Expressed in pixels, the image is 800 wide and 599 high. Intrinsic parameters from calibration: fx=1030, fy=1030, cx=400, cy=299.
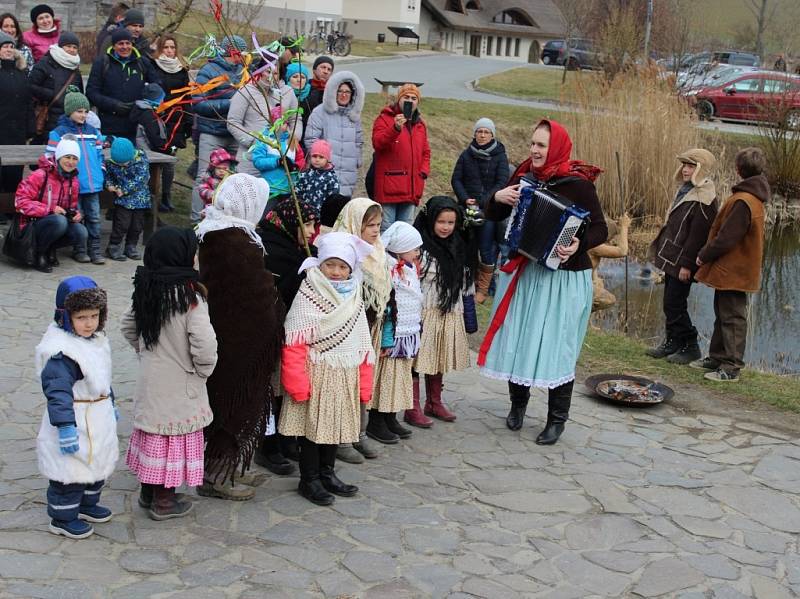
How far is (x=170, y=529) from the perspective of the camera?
5.28 meters

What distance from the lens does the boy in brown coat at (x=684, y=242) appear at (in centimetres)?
902

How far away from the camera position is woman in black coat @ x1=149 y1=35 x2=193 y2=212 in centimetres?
1152

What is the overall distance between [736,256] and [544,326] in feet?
8.82

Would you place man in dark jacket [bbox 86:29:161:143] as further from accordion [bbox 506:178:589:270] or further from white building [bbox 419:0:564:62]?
white building [bbox 419:0:564:62]

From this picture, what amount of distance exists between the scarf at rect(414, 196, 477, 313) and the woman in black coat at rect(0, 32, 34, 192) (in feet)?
18.1

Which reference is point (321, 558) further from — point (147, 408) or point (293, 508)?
point (147, 408)

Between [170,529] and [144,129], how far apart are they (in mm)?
6876

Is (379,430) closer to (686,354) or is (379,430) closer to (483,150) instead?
(686,354)

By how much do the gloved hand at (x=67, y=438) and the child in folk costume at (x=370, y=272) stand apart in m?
1.93

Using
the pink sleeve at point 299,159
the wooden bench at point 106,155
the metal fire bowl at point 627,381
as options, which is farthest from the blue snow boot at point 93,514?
the wooden bench at point 106,155

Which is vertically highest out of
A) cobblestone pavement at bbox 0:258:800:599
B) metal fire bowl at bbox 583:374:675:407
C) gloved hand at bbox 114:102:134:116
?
gloved hand at bbox 114:102:134:116

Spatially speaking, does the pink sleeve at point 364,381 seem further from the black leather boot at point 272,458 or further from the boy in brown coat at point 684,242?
the boy in brown coat at point 684,242

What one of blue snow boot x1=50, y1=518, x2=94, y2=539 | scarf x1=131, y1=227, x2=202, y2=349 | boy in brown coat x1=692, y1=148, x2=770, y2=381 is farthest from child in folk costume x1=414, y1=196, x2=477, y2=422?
boy in brown coat x1=692, y1=148, x2=770, y2=381

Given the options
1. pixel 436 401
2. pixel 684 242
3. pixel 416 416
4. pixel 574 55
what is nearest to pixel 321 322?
pixel 416 416
